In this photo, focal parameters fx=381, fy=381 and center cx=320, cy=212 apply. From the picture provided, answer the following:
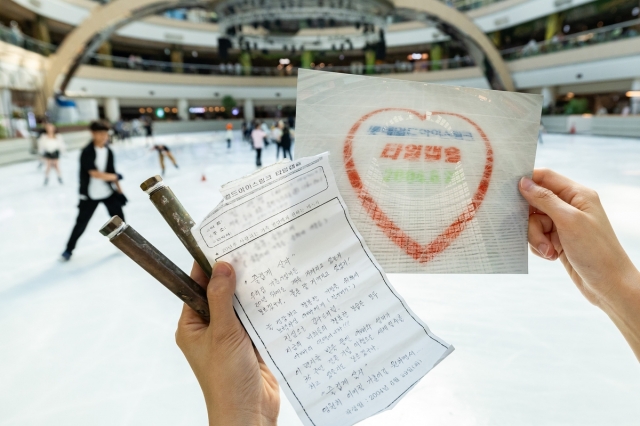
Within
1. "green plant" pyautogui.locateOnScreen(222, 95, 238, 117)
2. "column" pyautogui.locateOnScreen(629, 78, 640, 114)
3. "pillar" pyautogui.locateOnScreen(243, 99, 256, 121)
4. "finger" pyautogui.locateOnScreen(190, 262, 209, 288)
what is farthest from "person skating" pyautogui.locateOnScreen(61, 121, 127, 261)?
"pillar" pyautogui.locateOnScreen(243, 99, 256, 121)

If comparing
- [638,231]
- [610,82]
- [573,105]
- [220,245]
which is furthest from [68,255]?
[610,82]

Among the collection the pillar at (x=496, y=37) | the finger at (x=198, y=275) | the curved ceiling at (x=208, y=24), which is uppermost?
the curved ceiling at (x=208, y=24)

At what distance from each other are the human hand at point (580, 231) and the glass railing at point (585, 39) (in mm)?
21198

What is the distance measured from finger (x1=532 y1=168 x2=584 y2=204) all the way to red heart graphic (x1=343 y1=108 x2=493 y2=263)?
0.20 meters

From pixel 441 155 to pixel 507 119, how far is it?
148mm

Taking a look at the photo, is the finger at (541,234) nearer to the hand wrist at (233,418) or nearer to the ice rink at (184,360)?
the hand wrist at (233,418)

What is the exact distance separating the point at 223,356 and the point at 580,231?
769mm

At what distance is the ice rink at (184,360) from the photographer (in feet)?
5.77

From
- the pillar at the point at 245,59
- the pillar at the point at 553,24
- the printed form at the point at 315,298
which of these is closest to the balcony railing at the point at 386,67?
the pillar at the point at 245,59

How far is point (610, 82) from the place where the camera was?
18625mm

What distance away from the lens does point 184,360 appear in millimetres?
2184

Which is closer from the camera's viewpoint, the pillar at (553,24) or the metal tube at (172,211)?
the metal tube at (172,211)

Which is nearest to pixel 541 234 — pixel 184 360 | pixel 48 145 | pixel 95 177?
pixel 184 360

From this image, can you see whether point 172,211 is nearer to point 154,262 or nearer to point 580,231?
point 154,262
